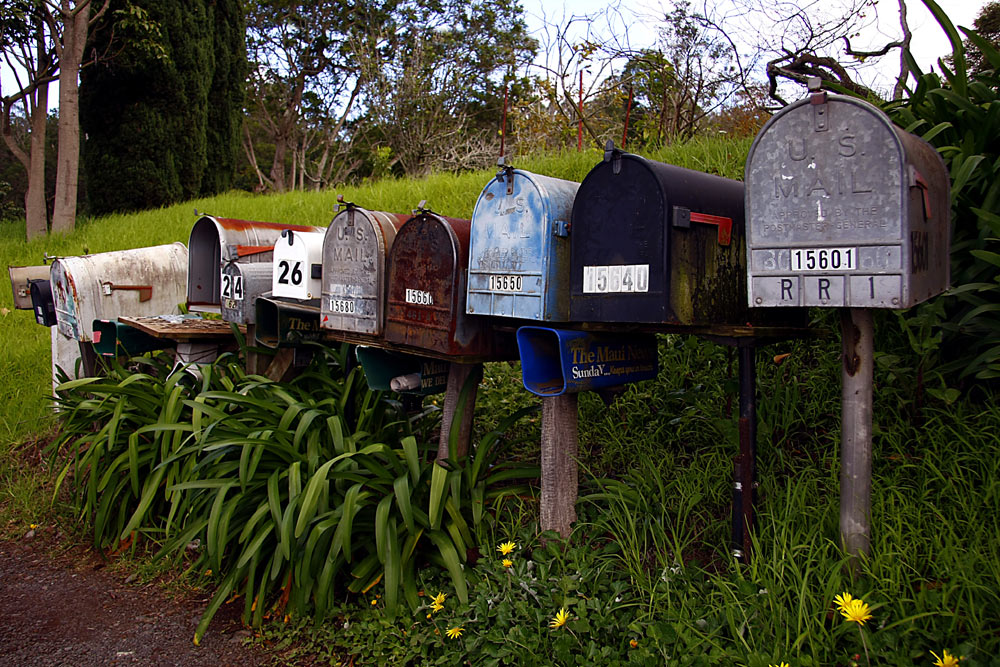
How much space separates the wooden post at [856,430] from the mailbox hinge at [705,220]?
352 mm

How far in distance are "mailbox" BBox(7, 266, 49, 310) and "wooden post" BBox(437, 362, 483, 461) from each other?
3.41 m

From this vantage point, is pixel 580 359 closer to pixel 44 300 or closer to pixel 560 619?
pixel 560 619

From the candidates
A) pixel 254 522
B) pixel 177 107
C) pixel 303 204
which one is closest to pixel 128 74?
pixel 177 107

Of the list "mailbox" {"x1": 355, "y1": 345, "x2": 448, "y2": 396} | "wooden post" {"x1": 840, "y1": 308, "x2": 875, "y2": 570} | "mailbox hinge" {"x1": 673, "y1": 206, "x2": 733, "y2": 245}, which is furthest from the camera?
"mailbox" {"x1": 355, "y1": 345, "x2": 448, "y2": 396}

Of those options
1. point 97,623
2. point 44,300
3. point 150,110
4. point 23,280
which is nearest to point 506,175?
point 97,623

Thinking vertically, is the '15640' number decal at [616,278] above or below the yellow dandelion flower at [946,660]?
above

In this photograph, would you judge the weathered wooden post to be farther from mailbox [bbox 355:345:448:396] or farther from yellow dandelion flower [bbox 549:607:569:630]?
mailbox [bbox 355:345:448:396]

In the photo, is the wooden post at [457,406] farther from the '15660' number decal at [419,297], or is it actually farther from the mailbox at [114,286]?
the mailbox at [114,286]

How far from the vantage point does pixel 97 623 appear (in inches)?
94.7

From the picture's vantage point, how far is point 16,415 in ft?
14.1

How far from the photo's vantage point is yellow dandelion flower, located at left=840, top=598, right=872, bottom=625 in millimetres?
1396

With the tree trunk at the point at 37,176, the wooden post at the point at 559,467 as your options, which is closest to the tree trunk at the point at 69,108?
the tree trunk at the point at 37,176

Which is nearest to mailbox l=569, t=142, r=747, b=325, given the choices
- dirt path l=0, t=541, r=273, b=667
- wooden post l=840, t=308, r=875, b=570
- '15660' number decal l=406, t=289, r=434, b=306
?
wooden post l=840, t=308, r=875, b=570

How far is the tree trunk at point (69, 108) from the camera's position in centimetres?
920
